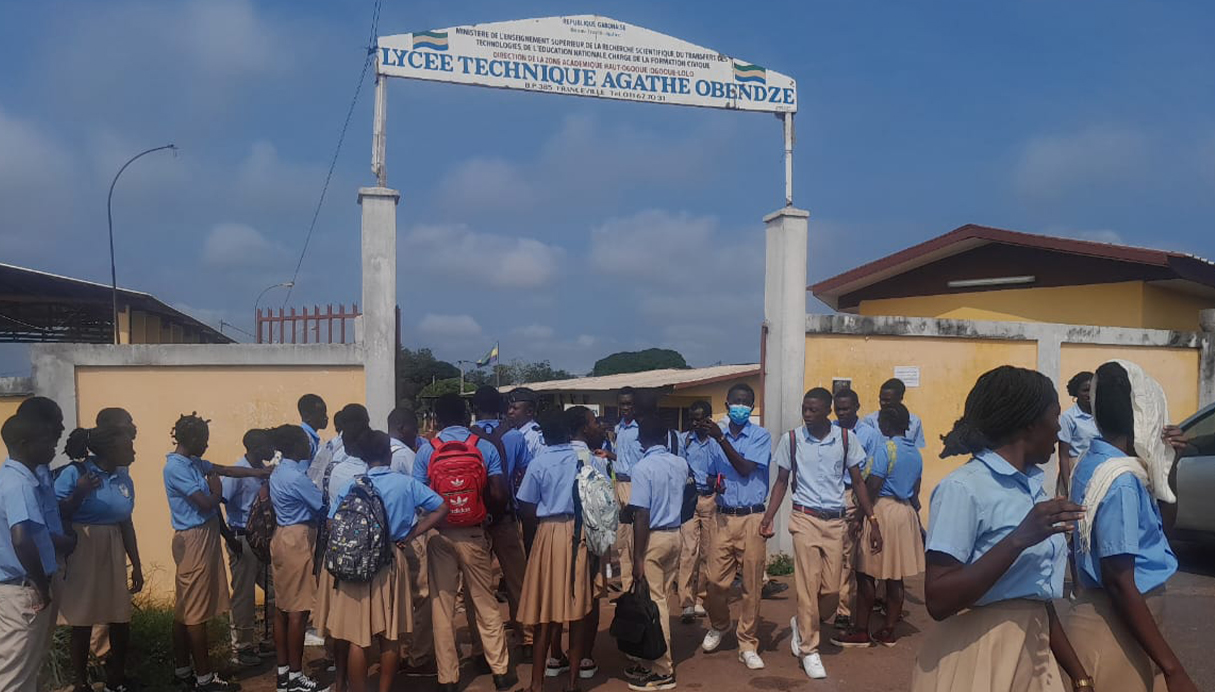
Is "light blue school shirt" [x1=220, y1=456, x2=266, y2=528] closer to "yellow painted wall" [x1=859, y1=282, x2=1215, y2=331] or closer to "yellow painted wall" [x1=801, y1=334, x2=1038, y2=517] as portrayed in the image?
"yellow painted wall" [x1=801, y1=334, x2=1038, y2=517]

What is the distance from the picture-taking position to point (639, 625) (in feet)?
17.0

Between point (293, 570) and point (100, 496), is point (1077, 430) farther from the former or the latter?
point (100, 496)

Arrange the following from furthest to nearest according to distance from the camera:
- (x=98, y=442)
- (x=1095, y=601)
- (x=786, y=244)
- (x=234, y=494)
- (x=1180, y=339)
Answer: (x=1180, y=339) < (x=786, y=244) < (x=234, y=494) < (x=98, y=442) < (x=1095, y=601)

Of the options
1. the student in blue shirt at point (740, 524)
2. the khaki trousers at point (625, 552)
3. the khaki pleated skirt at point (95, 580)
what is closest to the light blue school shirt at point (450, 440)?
the student in blue shirt at point (740, 524)

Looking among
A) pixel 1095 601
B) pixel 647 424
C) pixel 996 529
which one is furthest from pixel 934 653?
pixel 647 424

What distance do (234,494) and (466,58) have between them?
443 cm

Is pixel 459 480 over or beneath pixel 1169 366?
beneath

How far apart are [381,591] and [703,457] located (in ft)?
8.58

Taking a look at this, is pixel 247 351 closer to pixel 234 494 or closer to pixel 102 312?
pixel 234 494

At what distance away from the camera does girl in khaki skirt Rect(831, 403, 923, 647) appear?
20.2 feet

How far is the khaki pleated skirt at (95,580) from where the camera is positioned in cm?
490

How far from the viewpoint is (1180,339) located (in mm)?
10984

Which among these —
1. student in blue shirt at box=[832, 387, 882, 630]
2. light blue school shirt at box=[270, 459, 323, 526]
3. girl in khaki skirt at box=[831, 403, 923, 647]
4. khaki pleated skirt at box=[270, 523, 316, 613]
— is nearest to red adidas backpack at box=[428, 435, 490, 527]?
light blue school shirt at box=[270, 459, 323, 526]

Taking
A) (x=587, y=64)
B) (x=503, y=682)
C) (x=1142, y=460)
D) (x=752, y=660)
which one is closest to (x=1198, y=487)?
(x=752, y=660)
